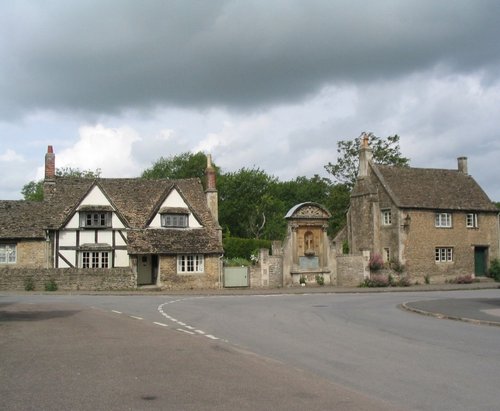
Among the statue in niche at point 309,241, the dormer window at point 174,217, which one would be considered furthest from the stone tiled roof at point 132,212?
the statue in niche at point 309,241

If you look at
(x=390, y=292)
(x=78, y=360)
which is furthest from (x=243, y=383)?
(x=390, y=292)

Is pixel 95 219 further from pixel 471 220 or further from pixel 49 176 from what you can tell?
pixel 471 220

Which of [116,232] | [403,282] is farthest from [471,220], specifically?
[116,232]

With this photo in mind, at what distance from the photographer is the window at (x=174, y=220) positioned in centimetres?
4284

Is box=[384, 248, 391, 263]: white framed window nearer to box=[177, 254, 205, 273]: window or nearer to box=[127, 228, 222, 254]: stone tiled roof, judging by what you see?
box=[127, 228, 222, 254]: stone tiled roof

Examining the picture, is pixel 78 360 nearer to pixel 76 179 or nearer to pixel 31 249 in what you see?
pixel 31 249

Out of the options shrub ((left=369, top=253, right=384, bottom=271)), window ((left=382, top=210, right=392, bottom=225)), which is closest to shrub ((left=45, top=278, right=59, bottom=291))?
shrub ((left=369, top=253, right=384, bottom=271))

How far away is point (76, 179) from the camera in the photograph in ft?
149

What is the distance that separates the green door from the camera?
47.9m

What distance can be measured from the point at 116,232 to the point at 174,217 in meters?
4.12

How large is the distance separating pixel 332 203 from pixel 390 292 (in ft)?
92.4

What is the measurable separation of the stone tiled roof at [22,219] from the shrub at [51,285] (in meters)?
4.30

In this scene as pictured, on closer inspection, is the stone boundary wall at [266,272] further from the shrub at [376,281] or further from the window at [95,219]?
the window at [95,219]

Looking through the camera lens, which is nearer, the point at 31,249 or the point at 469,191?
the point at 31,249
